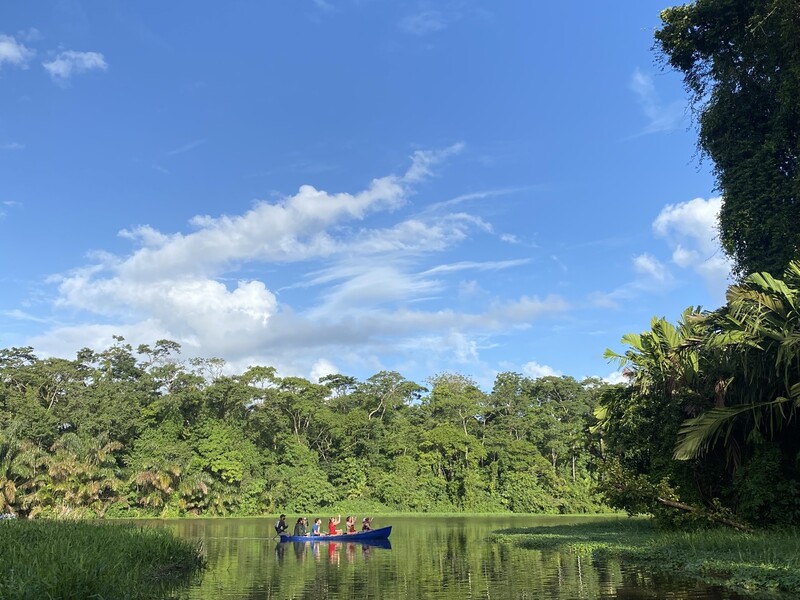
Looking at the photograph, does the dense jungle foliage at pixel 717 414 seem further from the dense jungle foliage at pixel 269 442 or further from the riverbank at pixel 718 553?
the dense jungle foliage at pixel 269 442

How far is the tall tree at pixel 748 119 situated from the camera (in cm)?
2241

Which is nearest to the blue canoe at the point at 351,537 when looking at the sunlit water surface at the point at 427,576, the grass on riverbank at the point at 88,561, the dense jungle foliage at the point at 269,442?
the sunlit water surface at the point at 427,576

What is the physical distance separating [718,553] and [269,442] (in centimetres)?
4735

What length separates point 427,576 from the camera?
45.5 feet

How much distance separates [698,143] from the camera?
26609 millimetres

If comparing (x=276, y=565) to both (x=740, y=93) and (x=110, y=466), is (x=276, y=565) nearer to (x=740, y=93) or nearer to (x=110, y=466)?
(x=740, y=93)

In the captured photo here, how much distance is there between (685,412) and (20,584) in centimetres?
1705

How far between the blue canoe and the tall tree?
17.2 meters

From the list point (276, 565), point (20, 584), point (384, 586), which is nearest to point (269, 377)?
point (276, 565)

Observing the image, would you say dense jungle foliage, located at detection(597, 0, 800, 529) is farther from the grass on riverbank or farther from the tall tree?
the grass on riverbank

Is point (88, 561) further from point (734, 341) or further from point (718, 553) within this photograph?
point (734, 341)

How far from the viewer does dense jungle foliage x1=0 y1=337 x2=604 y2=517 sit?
4488cm

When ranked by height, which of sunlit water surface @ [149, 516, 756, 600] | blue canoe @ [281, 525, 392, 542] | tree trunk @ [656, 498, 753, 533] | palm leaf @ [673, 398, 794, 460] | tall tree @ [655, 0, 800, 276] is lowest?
blue canoe @ [281, 525, 392, 542]

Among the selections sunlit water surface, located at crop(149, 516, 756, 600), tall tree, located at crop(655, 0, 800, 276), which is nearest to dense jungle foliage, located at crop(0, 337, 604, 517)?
tall tree, located at crop(655, 0, 800, 276)
